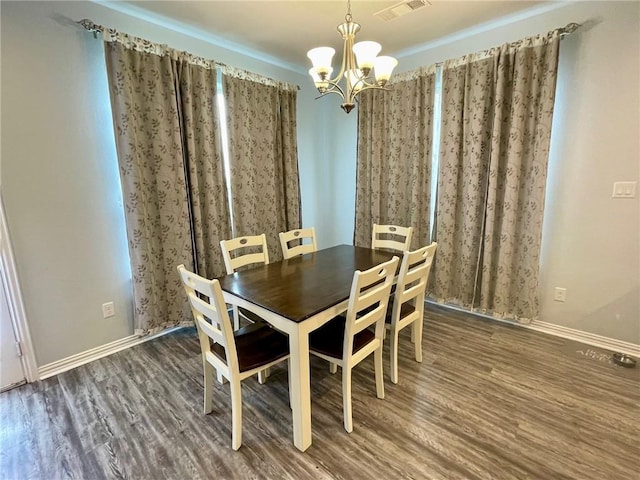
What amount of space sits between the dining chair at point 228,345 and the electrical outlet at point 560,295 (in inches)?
94.6

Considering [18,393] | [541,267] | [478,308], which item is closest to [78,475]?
[18,393]

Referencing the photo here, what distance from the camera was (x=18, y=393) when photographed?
1.97 m

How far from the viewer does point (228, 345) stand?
4.63 feet

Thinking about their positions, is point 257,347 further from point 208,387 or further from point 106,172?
point 106,172

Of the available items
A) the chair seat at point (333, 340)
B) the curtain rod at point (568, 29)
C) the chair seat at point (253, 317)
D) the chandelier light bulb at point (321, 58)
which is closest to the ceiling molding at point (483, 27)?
the curtain rod at point (568, 29)

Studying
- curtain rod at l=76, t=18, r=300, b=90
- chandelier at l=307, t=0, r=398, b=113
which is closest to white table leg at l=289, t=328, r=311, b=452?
chandelier at l=307, t=0, r=398, b=113

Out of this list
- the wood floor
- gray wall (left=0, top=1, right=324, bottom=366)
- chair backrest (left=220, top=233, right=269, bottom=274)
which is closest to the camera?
the wood floor

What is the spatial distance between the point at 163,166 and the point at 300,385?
1.99 metres

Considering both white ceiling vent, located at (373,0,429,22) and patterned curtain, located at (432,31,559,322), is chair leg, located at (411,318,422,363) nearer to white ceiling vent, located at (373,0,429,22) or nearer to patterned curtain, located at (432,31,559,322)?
patterned curtain, located at (432,31,559,322)

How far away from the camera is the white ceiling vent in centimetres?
223

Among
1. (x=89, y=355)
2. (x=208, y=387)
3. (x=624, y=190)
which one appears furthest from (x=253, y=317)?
(x=624, y=190)

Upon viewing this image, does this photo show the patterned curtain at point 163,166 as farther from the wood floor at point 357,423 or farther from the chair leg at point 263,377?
the chair leg at point 263,377

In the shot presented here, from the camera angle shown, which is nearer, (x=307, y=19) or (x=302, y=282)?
(x=302, y=282)

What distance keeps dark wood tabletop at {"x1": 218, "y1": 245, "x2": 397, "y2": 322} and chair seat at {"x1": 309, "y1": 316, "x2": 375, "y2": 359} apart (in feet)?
0.95
